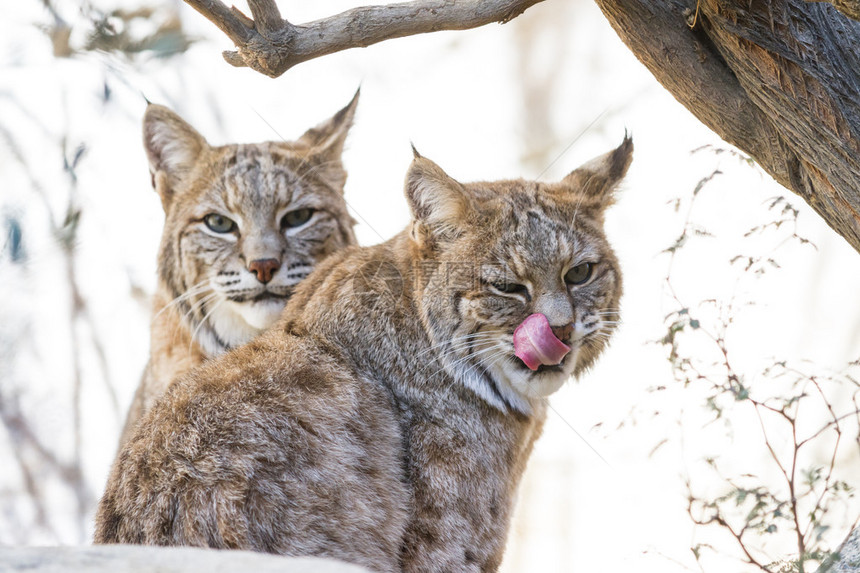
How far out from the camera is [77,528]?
650 centimetres

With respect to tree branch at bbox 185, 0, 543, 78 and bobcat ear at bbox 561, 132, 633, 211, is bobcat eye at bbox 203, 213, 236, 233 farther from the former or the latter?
bobcat ear at bbox 561, 132, 633, 211

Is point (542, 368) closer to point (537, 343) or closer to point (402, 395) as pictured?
point (537, 343)

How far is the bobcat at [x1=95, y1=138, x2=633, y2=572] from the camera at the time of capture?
304cm

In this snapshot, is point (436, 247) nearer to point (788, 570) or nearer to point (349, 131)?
point (349, 131)

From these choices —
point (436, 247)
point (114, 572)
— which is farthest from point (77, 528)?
point (114, 572)

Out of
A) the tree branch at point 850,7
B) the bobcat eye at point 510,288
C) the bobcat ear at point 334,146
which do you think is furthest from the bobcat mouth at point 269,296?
the tree branch at point 850,7

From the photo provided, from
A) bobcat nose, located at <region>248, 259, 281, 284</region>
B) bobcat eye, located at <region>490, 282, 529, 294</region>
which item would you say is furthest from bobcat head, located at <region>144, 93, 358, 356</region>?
bobcat eye, located at <region>490, 282, 529, 294</region>

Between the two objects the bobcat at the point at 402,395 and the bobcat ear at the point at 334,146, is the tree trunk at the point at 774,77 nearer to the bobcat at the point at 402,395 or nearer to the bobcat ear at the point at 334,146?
the bobcat at the point at 402,395

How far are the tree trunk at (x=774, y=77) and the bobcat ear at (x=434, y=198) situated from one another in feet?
2.96

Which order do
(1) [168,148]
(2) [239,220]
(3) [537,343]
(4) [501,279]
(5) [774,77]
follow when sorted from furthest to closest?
(1) [168,148] → (2) [239,220] → (4) [501,279] → (3) [537,343] → (5) [774,77]

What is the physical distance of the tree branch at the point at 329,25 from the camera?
10.5ft

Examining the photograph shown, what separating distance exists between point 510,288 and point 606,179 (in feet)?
2.55

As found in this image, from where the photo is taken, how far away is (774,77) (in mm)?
3158

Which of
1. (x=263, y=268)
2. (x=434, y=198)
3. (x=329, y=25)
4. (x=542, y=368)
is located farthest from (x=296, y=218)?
(x=542, y=368)
